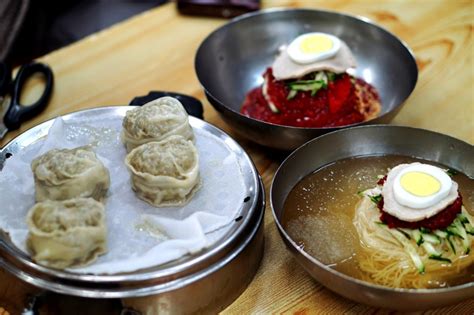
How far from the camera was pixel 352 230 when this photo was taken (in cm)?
179

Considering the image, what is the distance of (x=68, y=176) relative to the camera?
5.47 feet

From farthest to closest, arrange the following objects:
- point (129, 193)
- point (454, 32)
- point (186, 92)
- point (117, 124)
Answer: point (454, 32)
point (186, 92)
point (117, 124)
point (129, 193)

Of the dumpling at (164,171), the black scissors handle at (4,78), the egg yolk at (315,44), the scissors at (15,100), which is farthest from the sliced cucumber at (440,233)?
the black scissors handle at (4,78)

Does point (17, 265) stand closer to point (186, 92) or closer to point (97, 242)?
point (97, 242)

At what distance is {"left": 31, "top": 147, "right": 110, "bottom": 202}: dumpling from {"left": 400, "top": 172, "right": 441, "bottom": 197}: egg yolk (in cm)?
87

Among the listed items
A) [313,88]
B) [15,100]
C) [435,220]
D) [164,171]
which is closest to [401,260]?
[435,220]

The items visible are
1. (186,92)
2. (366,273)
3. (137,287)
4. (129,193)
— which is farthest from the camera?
(186,92)

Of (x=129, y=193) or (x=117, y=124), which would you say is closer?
(x=129, y=193)

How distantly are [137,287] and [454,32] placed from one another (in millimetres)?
2180

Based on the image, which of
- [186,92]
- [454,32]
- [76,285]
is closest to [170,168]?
[76,285]

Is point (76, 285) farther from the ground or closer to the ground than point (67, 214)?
closer to the ground

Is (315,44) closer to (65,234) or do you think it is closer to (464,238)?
(464,238)

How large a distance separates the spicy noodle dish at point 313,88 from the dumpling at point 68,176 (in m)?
0.81

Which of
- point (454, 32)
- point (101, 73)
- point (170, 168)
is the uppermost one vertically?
point (170, 168)
